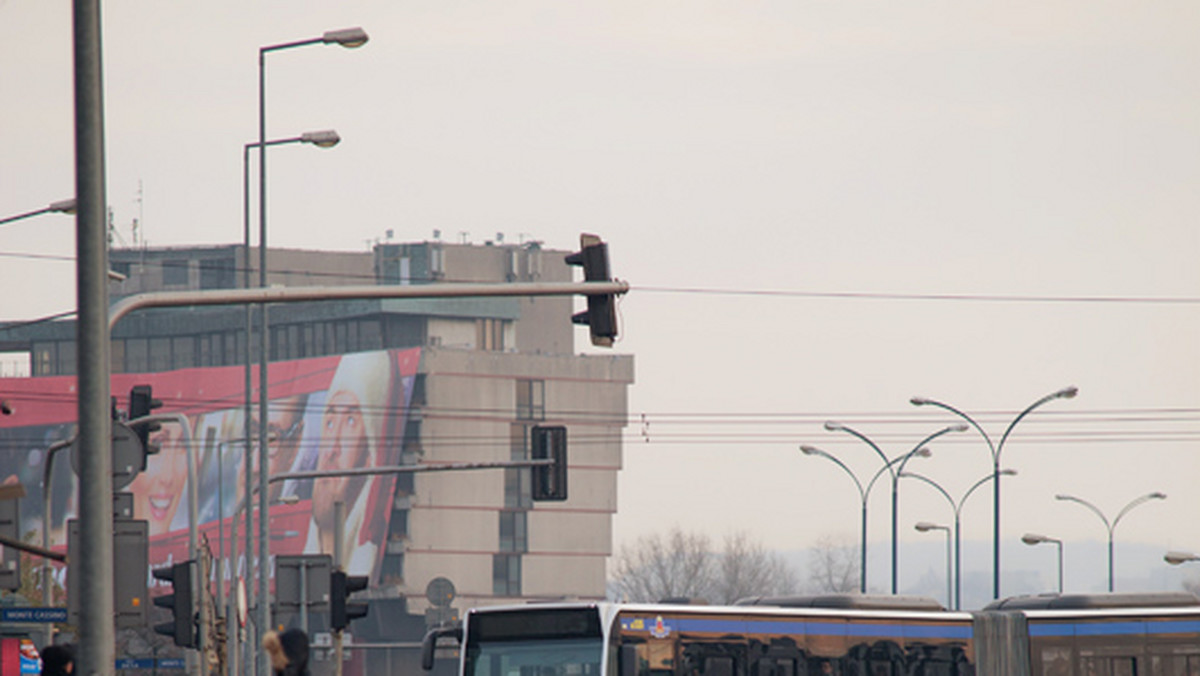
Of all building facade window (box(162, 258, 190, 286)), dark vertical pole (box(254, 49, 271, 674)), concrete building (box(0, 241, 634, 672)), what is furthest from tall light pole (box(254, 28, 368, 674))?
building facade window (box(162, 258, 190, 286))

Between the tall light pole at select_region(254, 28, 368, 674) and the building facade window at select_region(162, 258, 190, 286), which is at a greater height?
the building facade window at select_region(162, 258, 190, 286)

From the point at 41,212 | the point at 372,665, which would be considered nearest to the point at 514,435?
the point at 372,665

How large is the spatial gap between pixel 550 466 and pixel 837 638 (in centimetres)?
782

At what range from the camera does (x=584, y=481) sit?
14775 centimetres

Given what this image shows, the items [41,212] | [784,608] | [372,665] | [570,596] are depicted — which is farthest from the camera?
[570,596]

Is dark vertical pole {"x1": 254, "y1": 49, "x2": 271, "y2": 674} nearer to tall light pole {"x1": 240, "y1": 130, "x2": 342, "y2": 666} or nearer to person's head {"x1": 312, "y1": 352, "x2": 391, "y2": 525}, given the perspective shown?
tall light pole {"x1": 240, "y1": 130, "x2": 342, "y2": 666}

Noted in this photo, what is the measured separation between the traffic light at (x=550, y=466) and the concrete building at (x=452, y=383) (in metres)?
98.6

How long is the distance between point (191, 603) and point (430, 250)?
131180 mm

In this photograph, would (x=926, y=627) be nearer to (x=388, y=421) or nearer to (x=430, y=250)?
(x=388, y=421)

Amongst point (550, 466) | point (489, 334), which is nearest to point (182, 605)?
point (550, 466)

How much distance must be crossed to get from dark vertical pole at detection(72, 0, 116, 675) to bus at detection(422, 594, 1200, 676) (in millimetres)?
10148

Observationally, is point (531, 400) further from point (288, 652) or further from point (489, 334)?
point (288, 652)

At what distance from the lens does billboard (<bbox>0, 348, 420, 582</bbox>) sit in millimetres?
136125

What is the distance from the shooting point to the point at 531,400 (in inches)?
5699
